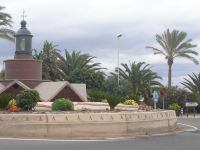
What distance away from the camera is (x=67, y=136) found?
22.3m

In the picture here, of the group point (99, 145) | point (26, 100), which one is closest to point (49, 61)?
point (26, 100)

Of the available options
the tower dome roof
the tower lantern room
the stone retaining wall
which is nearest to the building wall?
the tower lantern room

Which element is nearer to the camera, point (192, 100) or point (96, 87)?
point (96, 87)

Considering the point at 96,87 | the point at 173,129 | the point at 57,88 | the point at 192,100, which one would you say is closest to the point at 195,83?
the point at 192,100

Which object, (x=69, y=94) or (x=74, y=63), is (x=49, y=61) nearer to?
(x=74, y=63)

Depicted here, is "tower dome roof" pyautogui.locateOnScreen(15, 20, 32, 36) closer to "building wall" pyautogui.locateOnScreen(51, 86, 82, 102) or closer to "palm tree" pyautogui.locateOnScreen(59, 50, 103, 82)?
"building wall" pyautogui.locateOnScreen(51, 86, 82, 102)

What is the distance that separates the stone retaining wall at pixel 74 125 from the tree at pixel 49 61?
46.5 meters

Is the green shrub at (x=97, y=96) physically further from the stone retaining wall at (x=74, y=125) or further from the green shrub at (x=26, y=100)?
the stone retaining wall at (x=74, y=125)

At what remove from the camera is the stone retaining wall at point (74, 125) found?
861 inches

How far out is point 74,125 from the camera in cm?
2258

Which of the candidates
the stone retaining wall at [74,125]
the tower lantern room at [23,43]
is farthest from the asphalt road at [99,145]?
the tower lantern room at [23,43]

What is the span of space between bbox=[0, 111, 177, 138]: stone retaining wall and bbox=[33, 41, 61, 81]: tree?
46.5m

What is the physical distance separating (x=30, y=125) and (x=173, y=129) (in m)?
9.35

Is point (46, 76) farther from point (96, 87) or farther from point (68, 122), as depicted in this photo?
point (68, 122)
